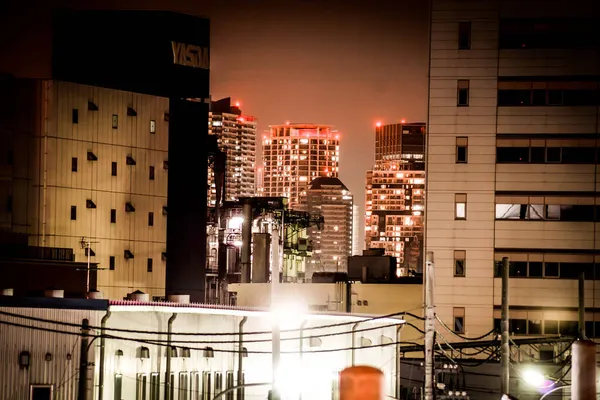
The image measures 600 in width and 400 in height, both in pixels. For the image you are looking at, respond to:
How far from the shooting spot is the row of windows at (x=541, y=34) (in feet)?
209

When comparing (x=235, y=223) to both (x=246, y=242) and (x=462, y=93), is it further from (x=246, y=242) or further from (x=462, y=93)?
(x=462, y=93)

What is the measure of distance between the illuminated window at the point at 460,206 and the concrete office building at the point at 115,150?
2207cm

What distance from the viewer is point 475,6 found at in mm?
63688

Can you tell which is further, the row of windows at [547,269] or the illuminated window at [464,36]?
the illuminated window at [464,36]

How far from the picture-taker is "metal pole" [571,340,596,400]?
19.1 ft

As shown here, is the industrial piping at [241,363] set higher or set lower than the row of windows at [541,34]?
lower

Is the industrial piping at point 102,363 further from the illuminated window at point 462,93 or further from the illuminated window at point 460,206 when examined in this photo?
the illuminated window at point 462,93

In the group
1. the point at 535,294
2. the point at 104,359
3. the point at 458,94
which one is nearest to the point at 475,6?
the point at 458,94

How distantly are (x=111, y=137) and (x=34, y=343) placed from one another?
45247 mm

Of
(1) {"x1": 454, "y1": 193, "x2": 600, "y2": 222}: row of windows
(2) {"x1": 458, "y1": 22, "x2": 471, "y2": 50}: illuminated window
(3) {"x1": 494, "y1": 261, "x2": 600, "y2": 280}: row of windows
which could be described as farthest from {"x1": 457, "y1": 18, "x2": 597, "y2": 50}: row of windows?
(3) {"x1": 494, "y1": 261, "x2": 600, "y2": 280}: row of windows

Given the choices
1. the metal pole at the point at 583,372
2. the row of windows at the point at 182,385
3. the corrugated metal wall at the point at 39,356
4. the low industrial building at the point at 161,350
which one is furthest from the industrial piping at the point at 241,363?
the metal pole at the point at 583,372

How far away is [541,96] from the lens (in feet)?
209

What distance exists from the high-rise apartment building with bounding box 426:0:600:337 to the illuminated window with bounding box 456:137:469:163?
6 cm

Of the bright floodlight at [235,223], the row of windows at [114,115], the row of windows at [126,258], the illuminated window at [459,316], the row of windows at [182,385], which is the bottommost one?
the row of windows at [182,385]
